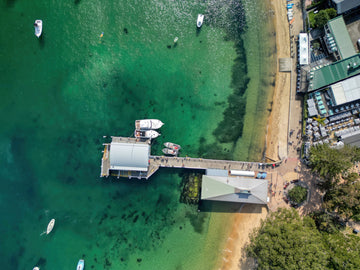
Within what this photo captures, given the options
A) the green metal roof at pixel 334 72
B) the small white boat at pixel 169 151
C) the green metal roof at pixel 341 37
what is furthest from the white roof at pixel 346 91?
the small white boat at pixel 169 151

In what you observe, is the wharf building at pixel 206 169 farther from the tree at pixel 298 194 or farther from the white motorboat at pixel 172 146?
the tree at pixel 298 194

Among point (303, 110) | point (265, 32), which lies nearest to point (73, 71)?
point (265, 32)

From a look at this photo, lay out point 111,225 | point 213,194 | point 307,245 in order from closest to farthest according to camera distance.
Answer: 1. point 307,245
2. point 213,194
3. point 111,225

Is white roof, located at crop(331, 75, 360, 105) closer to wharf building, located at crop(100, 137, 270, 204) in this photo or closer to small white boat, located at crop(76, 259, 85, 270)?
wharf building, located at crop(100, 137, 270, 204)

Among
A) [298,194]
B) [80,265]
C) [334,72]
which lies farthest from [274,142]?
[80,265]

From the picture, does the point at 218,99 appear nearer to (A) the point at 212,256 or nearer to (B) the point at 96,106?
(B) the point at 96,106

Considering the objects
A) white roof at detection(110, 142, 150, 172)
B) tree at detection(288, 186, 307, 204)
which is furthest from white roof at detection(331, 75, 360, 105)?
white roof at detection(110, 142, 150, 172)

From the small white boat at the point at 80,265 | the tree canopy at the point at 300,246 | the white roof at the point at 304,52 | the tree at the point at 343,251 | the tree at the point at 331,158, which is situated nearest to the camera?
the tree at the point at 343,251
